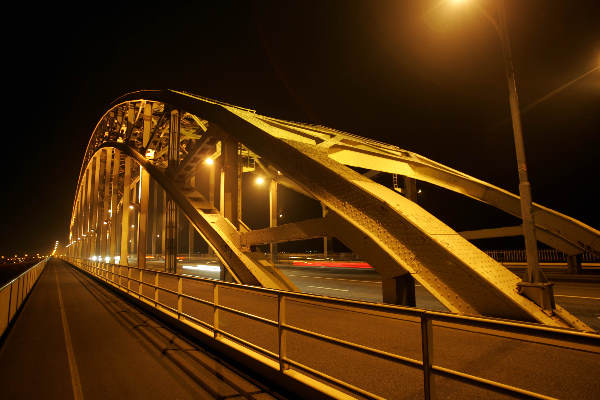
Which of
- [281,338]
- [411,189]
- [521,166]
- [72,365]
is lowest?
[72,365]

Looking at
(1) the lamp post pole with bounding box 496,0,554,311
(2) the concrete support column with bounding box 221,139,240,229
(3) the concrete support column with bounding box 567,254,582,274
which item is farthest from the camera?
(3) the concrete support column with bounding box 567,254,582,274

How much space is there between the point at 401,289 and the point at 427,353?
2742 mm

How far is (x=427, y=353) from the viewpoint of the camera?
2.71 metres

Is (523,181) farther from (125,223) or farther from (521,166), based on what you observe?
(125,223)

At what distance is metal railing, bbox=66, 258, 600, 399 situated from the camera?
2318 millimetres

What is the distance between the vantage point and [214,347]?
19.3 ft

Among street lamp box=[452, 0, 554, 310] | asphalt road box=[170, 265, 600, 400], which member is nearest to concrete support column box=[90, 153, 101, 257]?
asphalt road box=[170, 265, 600, 400]

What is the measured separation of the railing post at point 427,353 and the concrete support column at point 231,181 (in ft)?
27.3

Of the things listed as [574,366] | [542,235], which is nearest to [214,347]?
[574,366]

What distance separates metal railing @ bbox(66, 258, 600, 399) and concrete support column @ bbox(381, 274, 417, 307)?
2.20 ft

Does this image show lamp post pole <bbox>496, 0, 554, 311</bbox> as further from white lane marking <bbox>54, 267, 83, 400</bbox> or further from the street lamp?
white lane marking <bbox>54, 267, 83, 400</bbox>

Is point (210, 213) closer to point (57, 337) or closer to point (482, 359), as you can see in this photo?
point (57, 337)

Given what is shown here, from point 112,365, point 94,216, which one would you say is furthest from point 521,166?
point 94,216

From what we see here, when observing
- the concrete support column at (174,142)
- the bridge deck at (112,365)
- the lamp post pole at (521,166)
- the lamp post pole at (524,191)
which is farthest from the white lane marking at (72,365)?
the lamp post pole at (521,166)
